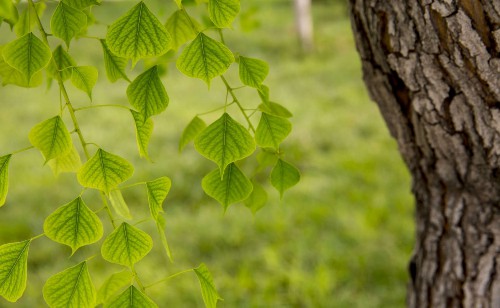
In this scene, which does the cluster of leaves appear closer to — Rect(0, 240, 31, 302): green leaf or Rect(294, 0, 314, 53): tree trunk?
Rect(0, 240, 31, 302): green leaf

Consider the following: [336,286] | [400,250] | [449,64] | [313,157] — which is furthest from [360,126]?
[449,64]

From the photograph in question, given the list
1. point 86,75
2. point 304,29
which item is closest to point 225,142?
point 86,75

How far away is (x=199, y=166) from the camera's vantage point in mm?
3754

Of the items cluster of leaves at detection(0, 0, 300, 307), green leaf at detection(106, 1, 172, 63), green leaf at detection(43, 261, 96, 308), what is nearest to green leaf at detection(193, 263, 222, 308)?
cluster of leaves at detection(0, 0, 300, 307)

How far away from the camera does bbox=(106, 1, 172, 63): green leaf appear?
54 cm

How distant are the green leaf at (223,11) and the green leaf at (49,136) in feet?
0.63

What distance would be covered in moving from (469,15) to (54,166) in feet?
2.04

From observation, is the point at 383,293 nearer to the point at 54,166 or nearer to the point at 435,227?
the point at 435,227

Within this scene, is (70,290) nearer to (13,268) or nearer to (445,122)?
(13,268)

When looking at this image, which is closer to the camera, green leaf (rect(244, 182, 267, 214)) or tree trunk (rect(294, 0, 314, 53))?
green leaf (rect(244, 182, 267, 214))

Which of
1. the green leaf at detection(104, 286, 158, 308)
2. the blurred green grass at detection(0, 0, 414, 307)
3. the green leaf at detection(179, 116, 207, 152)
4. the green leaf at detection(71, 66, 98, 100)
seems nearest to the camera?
the green leaf at detection(104, 286, 158, 308)

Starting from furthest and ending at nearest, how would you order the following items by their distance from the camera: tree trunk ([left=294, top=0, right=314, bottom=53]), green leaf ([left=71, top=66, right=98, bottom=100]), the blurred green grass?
tree trunk ([left=294, top=0, right=314, bottom=53])
the blurred green grass
green leaf ([left=71, top=66, right=98, bottom=100])

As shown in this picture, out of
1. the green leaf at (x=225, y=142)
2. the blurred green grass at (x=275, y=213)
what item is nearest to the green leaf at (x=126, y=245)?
the green leaf at (x=225, y=142)

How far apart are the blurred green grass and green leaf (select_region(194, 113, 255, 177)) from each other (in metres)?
0.63
